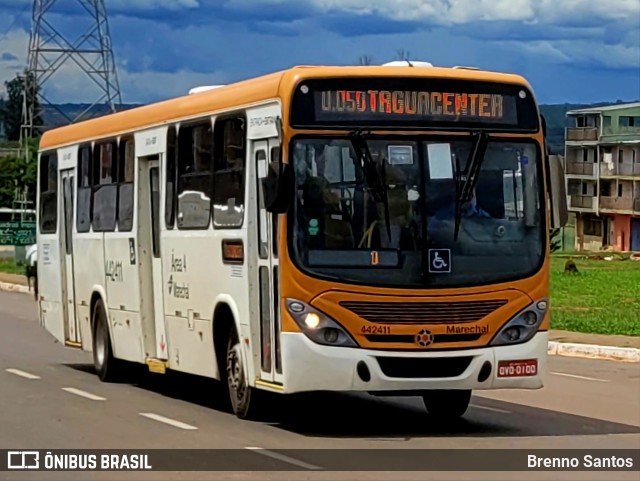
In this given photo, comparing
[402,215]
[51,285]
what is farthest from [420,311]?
[51,285]

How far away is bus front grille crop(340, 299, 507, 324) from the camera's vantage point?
12359 mm

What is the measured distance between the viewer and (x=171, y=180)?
51.0 feet

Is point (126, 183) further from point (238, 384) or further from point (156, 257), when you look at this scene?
point (238, 384)

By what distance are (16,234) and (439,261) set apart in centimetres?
4659

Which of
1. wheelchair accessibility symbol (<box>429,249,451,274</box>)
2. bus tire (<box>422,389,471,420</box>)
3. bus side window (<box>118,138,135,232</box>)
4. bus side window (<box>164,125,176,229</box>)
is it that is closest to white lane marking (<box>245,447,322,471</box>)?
wheelchair accessibility symbol (<box>429,249,451,274</box>)

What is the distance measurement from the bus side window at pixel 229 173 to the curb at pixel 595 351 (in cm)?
1015

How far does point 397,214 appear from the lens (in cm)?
1259

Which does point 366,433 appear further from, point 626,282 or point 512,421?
point 626,282

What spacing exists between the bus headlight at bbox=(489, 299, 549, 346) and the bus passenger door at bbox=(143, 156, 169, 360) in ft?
15.0

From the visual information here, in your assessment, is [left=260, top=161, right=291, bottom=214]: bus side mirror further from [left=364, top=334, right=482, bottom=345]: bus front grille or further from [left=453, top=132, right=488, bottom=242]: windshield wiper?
[left=453, top=132, right=488, bottom=242]: windshield wiper

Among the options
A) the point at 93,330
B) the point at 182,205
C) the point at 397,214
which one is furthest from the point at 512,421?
the point at 93,330

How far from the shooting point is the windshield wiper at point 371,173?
12.6 metres

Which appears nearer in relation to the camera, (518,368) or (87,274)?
(518,368)

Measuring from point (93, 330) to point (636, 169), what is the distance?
283 feet
